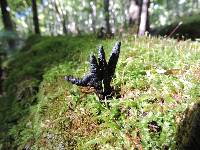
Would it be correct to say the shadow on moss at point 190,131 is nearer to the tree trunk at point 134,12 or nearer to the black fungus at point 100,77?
the black fungus at point 100,77

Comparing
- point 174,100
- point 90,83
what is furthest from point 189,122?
point 90,83

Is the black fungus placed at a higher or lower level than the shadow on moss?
higher

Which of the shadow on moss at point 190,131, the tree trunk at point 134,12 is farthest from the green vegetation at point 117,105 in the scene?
the tree trunk at point 134,12

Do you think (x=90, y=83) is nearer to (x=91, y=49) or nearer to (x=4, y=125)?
(x=4, y=125)

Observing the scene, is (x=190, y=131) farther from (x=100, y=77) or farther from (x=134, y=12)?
(x=134, y=12)

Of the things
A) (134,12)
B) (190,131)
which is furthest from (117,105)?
(134,12)

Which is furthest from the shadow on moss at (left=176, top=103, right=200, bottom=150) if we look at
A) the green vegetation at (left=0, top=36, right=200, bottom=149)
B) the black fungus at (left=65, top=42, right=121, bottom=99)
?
the black fungus at (left=65, top=42, right=121, bottom=99)

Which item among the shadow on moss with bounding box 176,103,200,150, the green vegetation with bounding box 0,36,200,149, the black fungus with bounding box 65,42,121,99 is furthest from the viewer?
the black fungus with bounding box 65,42,121,99

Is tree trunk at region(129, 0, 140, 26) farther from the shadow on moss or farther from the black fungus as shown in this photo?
the shadow on moss

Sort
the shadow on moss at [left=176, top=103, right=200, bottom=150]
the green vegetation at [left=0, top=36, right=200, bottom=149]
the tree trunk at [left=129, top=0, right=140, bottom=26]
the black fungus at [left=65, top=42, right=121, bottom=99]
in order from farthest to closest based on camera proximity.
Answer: the tree trunk at [left=129, top=0, right=140, bottom=26]
the black fungus at [left=65, top=42, right=121, bottom=99]
the green vegetation at [left=0, top=36, right=200, bottom=149]
the shadow on moss at [left=176, top=103, right=200, bottom=150]
